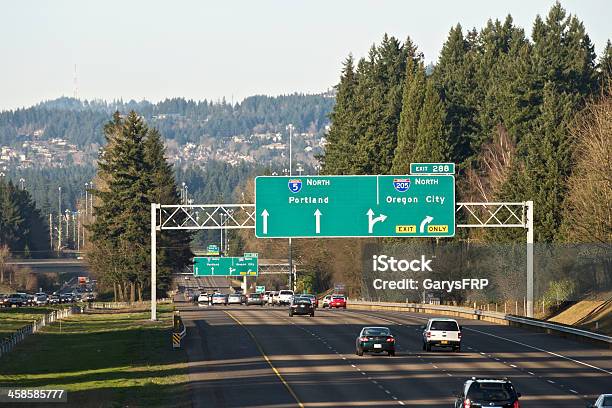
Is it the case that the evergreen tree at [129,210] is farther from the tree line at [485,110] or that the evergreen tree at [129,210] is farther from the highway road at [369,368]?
the highway road at [369,368]

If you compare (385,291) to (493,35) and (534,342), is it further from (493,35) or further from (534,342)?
(534,342)

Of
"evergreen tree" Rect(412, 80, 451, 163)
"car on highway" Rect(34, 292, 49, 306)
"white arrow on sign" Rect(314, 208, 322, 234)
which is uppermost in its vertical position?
"evergreen tree" Rect(412, 80, 451, 163)

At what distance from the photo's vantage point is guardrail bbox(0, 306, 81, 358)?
66.5 meters

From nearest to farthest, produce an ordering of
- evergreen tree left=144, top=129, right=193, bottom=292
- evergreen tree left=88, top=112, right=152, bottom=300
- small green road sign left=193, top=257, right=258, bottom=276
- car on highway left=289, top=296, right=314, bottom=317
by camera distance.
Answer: car on highway left=289, top=296, right=314, bottom=317
evergreen tree left=88, top=112, right=152, bottom=300
evergreen tree left=144, top=129, right=193, bottom=292
small green road sign left=193, top=257, right=258, bottom=276

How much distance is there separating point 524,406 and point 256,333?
3652cm

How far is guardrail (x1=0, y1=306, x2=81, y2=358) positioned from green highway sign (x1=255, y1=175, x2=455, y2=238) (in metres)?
15.1

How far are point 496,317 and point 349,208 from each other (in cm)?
1758

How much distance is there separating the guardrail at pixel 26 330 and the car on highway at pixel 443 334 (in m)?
20.6

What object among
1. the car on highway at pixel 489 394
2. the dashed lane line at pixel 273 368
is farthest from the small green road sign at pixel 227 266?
the car on highway at pixel 489 394

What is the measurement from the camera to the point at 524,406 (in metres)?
39.5

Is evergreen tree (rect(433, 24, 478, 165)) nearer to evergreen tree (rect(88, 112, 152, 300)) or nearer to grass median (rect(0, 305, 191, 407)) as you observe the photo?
evergreen tree (rect(88, 112, 152, 300))

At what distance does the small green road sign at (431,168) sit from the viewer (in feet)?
244

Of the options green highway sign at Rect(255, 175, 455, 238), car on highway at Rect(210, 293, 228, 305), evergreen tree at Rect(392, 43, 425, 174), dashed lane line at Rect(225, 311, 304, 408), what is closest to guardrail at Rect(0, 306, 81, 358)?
dashed lane line at Rect(225, 311, 304, 408)

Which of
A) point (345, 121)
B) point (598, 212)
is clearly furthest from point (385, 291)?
point (598, 212)
